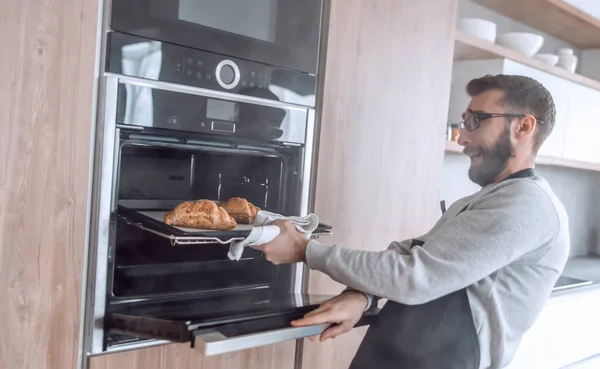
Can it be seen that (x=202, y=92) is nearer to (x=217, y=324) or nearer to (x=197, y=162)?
(x=197, y=162)

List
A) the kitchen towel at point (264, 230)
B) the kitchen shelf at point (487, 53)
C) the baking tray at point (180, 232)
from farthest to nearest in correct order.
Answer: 1. the kitchen shelf at point (487, 53)
2. the kitchen towel at point (264, 230)
3. the baking tray at point (180, 232)

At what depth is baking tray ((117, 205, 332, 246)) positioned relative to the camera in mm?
964

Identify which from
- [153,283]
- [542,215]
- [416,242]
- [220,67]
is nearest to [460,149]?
[416,242]

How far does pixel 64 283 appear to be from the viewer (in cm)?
105

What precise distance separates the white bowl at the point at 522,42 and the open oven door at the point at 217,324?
1547 mm

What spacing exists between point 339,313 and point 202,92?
1.78 ft

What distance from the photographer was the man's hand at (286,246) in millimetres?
1145

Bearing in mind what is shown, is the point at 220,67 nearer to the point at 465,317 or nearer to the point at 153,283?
the point at 153,283

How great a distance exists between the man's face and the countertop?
1071mm

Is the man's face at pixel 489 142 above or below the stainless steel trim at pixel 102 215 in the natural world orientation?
above

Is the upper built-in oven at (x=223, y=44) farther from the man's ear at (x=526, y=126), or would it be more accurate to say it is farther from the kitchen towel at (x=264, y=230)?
the man's ear at (x=526, y=126)

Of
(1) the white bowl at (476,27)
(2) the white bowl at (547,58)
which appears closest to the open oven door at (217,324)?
(1) the white bowl at (476,27)

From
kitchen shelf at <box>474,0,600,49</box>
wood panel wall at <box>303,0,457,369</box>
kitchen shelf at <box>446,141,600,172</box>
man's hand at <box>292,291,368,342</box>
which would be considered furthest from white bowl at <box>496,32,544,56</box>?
man's hand at <box>292,291,368,342</box>

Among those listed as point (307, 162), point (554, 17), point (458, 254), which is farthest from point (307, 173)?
point (554, 17)
